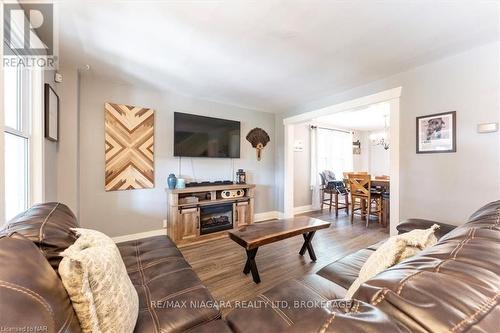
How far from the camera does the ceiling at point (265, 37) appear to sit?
147cm

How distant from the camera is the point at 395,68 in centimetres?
237

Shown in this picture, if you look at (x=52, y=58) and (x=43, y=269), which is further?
(x=52, y=58)

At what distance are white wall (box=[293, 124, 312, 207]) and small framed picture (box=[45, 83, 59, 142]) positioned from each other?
430cm

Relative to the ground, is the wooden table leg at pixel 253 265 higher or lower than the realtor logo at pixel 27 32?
lower

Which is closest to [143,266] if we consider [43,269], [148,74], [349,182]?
[43,269]

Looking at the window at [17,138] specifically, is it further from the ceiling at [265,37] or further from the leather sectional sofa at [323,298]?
the leather sectional sofa at [323,298]

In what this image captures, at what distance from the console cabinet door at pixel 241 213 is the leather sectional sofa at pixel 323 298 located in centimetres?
248

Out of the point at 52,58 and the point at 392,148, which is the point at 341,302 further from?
the point at 52,58

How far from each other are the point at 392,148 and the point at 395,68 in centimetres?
96

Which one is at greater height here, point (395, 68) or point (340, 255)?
point (395, 68)

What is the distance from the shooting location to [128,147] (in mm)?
2941

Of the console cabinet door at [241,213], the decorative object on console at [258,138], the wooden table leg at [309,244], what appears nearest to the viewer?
the wooden table leg at [309,244]

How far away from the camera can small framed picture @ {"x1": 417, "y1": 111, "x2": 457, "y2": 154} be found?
2.15 meters

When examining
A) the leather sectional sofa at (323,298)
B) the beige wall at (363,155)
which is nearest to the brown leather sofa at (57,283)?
the leather sectional sofa at (323,298)
